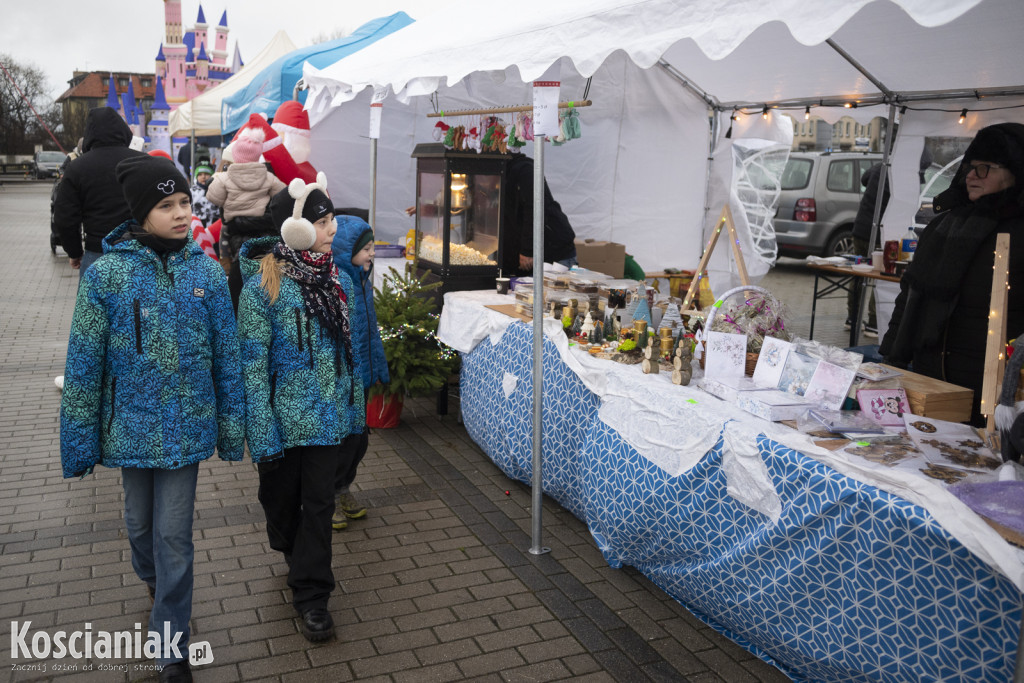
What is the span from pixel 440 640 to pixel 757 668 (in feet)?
4.07

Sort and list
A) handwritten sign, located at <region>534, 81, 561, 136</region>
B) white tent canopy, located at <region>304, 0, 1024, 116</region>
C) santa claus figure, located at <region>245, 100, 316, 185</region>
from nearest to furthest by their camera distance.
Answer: white tent canopy, located at <region>304, 0, 1024, 116</region> < handwritten sign, located at <region>534, 81, 561, 136</region> < santa claus figure, located at <region>245, 100, 316, 185</region>

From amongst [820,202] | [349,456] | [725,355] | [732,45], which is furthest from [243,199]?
[820,202]

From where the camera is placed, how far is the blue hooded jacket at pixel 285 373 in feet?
10.2

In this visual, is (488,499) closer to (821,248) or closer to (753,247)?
(753,247)

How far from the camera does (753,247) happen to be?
28.8 feet

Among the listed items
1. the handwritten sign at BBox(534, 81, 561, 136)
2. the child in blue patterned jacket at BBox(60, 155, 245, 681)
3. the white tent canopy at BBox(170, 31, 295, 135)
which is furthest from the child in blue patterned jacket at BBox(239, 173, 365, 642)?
the white tent canopy at BBox(170, 31, 295, 135)

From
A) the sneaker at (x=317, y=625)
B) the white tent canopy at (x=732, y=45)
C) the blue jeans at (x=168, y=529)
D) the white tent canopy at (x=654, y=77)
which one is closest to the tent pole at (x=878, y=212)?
the white tent canopy at (x=654, y=77)

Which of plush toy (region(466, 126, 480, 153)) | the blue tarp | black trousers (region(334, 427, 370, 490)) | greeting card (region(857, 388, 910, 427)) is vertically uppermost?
the blue tarp

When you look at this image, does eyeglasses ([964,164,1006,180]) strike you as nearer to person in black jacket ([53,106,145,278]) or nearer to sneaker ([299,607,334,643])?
sneaker ([299,607,334,643])

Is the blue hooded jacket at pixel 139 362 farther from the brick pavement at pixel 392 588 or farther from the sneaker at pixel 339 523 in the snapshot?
the sneaker at pixel 339 523

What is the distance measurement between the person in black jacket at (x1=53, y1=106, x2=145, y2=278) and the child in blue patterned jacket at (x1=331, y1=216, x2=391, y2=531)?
2.37 metres

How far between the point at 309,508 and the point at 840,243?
39.7ft

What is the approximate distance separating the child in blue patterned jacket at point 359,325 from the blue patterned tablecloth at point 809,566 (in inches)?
42.3

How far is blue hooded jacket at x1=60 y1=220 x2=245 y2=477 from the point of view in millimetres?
2693
